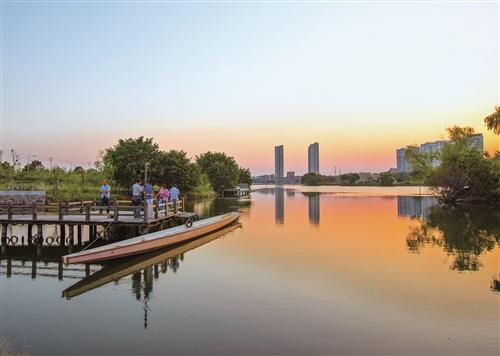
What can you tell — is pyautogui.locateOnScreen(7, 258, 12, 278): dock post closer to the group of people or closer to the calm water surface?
the calm water surface

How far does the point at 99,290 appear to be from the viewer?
13.1 metres

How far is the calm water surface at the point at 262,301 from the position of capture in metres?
8.91

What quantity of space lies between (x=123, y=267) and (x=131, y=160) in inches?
1500

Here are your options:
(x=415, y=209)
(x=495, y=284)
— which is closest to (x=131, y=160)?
(x=415, y=209)

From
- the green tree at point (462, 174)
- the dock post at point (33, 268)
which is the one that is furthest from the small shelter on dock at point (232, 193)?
the dock post at point (33, 268)

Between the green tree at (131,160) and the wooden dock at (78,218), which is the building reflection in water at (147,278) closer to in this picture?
the wooden dock at (78,218)

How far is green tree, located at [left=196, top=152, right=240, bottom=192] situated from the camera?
280ft

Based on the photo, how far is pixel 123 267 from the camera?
1616cm

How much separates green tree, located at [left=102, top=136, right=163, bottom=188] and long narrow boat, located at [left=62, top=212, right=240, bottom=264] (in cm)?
2894

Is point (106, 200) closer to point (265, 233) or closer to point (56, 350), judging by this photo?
point (265, 233)

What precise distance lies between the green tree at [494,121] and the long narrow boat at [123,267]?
32.8 m

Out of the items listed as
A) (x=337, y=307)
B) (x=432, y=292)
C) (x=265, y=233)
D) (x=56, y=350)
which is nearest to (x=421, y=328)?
(x=337, y=307)

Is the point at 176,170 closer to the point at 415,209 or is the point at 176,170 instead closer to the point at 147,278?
the point at 415,209

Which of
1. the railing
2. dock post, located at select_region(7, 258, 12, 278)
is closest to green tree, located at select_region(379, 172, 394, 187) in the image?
the railing
